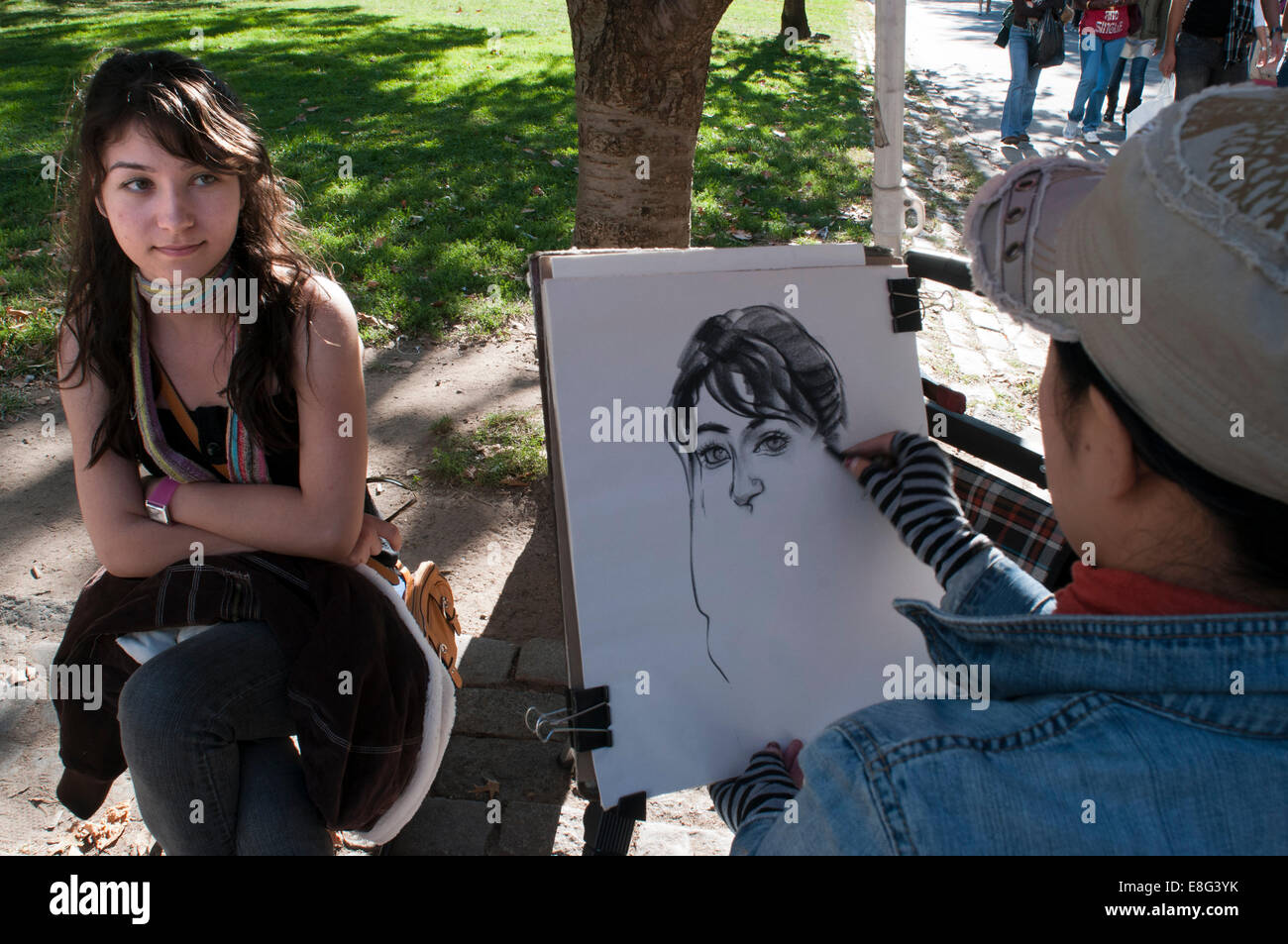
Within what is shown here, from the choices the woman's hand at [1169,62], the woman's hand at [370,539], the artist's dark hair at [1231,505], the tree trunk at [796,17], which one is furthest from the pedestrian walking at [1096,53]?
the artist's dark hair at [1231,505]

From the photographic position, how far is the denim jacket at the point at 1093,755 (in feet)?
3.21

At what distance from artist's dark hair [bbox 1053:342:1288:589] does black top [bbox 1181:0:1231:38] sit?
7.44 meters

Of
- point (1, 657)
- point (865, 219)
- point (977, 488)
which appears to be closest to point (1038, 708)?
point (977, 488)

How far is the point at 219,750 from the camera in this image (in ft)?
5.79

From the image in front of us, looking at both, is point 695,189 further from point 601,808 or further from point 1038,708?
point 1038,708

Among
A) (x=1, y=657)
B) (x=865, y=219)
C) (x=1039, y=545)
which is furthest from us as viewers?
(x=865, y=219)

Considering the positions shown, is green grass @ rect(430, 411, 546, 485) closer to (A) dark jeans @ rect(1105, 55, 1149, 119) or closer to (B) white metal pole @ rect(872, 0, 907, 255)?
(B) white metal pole @ rect(872, 0, 907, 255)

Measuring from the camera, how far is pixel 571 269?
1.70 metres

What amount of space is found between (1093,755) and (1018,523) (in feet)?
3.96

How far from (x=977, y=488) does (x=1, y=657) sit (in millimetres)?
2845

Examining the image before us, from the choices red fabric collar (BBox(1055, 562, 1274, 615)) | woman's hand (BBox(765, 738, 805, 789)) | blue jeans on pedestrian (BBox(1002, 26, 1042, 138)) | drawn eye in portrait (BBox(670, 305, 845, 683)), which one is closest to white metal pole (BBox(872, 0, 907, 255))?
drawn eye in portrait (BBox(670, 305, 845, 683))

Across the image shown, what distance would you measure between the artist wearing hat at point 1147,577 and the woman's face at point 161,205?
5.20ft

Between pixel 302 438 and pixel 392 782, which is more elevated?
pixel 302 438
